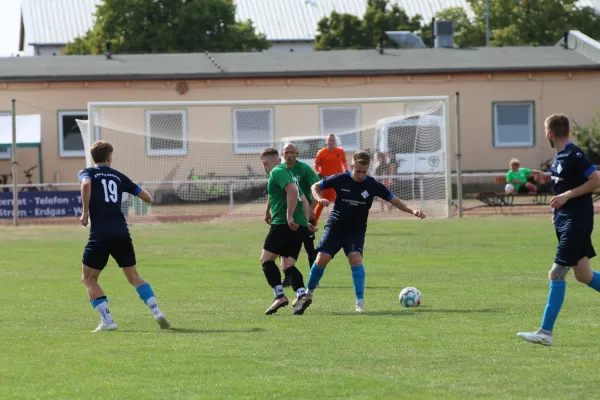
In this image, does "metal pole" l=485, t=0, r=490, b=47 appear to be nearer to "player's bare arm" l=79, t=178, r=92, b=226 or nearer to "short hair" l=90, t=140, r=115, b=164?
"short hair" l=90, t=140, r=115, b=164

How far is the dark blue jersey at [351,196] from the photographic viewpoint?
12234 mm

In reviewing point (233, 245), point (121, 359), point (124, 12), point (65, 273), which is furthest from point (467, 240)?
point (124, 12)

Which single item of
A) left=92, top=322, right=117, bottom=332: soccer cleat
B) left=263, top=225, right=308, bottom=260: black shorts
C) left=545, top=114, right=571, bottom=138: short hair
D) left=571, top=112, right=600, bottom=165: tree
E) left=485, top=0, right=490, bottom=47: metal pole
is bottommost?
left=92, top=322, right=117, bottom=332: soccer cleat

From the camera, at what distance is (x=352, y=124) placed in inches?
1336

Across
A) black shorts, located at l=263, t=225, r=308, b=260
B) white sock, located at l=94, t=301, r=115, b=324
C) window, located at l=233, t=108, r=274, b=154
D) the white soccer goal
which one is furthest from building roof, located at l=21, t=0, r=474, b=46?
white sock, located at l=94, t=301, r=115, b=324

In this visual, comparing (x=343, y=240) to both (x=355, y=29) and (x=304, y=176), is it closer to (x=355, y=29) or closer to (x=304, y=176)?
(x=304, y=176)

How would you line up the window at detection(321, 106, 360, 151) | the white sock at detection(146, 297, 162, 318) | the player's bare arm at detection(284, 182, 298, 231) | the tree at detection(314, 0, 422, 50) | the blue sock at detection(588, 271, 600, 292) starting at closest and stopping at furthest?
1. the blue sock at detection(588, 271, 600, 292)
2. the white sock at detection(146, 297, 162, 318)
3. the player's bare arm at detection(284, 182, 298, 231)
4. the window at detection(321, 106, 360, 151)
5. the tree at detection(314, 0, 422, 50)

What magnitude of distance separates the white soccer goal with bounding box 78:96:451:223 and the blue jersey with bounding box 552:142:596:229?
2051 cm

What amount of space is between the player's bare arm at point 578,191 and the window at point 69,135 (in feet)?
104

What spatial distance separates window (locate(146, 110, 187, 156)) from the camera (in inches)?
1211

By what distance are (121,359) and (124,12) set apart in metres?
49.7

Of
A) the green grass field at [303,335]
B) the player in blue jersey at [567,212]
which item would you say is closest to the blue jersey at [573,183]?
the player in blue jersey at [567,212]

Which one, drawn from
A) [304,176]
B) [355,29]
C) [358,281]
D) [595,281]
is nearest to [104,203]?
[358,281]

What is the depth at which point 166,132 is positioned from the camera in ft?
106
